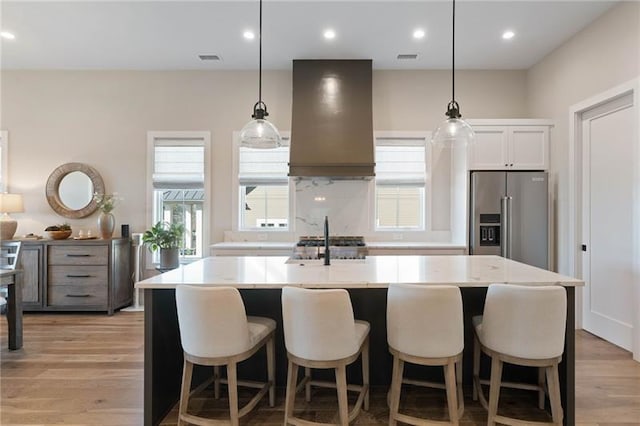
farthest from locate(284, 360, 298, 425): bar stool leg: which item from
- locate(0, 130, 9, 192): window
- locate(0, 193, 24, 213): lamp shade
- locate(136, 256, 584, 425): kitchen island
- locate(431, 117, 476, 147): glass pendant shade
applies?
locate(0, 130, 9, 192): window

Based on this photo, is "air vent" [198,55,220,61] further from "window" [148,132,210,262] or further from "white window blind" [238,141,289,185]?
"white window blind" [238,141,289,185]

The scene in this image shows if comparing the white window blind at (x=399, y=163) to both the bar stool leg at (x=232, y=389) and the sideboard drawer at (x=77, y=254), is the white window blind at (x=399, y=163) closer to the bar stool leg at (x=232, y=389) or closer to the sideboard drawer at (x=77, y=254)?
the bar stool leg at (x=232, y=389)

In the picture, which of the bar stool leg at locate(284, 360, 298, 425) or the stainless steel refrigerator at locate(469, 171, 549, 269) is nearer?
the bar stool leg at locate(284, 360, 298, 425)

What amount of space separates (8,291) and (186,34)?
3.11 metres

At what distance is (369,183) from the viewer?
488 cm

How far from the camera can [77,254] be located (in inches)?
176

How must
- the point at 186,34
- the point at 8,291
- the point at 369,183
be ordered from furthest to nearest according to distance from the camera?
the point at 369,183
the point at 186,34
the point at 8,291

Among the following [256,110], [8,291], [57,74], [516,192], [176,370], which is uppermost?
[57,74]

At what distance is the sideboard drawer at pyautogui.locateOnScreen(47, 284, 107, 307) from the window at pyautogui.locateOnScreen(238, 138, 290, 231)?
75.0 inches

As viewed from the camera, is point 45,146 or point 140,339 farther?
point 45,146

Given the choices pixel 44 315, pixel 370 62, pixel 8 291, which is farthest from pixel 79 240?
pixel 370 62

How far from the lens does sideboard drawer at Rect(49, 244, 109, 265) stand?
14.6 feet

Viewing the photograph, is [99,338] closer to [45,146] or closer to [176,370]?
[176,370]

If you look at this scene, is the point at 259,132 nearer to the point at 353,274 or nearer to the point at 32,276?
the point at 353,274
